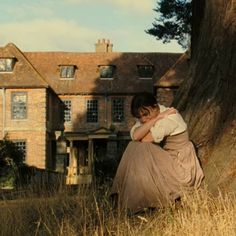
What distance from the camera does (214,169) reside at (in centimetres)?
681

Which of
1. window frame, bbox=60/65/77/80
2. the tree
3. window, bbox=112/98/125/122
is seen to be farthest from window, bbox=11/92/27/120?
the tree

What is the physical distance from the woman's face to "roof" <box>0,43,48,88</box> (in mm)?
35090

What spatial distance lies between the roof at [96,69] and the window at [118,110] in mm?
733

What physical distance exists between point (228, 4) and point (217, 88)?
0.99 m

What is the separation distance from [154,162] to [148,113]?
538 mm

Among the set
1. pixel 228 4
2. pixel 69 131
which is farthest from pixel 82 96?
pixel 228 4

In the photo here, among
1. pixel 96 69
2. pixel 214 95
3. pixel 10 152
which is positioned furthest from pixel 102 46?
pixel 214 95

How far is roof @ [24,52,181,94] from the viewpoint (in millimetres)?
46938

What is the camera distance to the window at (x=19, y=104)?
42688 mm

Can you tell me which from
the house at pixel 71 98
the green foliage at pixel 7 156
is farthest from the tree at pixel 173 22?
the house at pixel 71 98

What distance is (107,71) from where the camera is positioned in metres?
48.2

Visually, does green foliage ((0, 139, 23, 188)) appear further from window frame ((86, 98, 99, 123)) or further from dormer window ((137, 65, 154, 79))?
dormer window ((137, 65, 154, 79))

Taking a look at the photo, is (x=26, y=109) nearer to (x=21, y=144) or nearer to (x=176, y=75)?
(x=21, y=144)

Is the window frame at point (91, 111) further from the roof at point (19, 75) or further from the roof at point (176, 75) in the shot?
the roof at point (176, 75)
